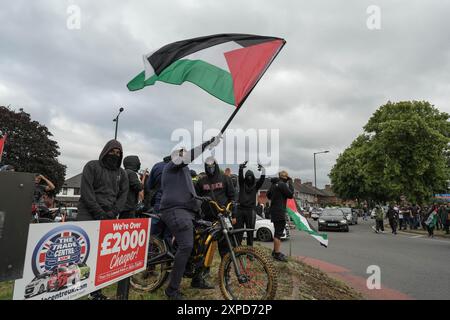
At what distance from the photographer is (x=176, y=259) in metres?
3.65

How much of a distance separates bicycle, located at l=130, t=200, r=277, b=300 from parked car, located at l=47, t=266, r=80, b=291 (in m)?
1.69

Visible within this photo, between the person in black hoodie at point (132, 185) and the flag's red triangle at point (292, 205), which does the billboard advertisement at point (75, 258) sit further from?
the flag's red triangle at point (292, 205)

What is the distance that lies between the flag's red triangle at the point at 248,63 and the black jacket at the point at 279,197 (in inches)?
83.3

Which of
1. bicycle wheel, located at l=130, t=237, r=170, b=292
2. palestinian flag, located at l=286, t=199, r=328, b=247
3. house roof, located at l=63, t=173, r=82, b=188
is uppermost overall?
house roof, located at l=63, t=173, r=82, b=188

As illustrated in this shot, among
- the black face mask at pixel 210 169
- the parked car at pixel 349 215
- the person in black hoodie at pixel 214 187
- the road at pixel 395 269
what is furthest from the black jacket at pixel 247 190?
the parked car at pixel 349 215

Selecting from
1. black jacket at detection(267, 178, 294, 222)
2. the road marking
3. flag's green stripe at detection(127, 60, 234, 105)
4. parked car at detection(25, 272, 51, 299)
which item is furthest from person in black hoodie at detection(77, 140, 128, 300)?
the road marking

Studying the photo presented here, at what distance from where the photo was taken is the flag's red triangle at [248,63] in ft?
16.7

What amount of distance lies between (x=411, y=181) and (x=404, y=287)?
83.4 ft

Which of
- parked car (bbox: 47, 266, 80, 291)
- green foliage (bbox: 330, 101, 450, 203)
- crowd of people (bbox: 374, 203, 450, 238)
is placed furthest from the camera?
green foliage (bbox: 330, 101, 450, 203)

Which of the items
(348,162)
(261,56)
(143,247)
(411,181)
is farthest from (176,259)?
(348,162)

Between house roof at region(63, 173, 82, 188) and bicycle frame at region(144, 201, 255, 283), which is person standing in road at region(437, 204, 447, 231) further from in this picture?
house roof at region(63, 173, 82, 188)

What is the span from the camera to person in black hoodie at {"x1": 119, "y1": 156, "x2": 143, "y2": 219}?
4945 mm

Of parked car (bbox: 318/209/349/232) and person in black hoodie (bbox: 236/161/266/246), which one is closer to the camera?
person in black hoodie (bbox: 236/161/266/246)

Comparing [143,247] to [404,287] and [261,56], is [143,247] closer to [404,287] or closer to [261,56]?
[261,56]
